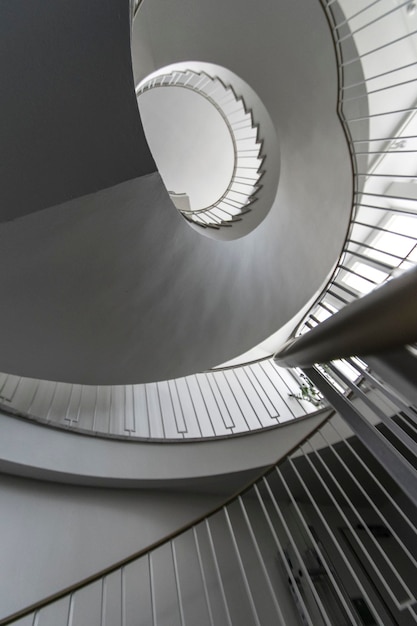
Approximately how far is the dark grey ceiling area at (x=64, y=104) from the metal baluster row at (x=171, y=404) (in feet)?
6.39

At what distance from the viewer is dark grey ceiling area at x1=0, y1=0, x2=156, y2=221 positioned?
3.23 feet

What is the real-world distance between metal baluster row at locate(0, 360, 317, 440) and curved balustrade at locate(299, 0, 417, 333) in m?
1.32

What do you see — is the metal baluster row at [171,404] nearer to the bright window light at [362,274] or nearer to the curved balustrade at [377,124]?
the curved balustrade at [377,124]

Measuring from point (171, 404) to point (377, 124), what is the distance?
4463mm

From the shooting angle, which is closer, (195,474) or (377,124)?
(195,474)

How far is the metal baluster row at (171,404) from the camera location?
9.61ft

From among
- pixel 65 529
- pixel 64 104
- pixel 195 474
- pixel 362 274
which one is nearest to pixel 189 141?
pixel 362 274

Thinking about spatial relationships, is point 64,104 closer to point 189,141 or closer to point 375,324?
point 375,324

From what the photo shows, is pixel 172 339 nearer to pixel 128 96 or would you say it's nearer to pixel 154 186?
pixel 154 186

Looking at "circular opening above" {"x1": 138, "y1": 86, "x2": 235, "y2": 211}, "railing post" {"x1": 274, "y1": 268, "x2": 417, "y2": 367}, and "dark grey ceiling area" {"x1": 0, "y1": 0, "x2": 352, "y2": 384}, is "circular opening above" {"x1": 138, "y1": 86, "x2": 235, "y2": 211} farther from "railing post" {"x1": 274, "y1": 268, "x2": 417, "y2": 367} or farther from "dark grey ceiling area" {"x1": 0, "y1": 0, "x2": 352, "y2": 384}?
"railing post" {"x1": 274, "y1": 268, "x2": 417, "y2": 367}

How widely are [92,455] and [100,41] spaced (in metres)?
2.74

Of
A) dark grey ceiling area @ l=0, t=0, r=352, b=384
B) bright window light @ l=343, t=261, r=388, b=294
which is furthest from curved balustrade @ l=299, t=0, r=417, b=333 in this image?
dark grey ceiling area @ l=0, t=0, r=352, b=384

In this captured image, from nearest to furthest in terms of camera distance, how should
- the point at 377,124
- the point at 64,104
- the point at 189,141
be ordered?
the point at 64,104 → the point at 377,124 → the point at 189,141

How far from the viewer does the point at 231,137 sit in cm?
546
